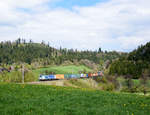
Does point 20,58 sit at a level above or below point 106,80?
above

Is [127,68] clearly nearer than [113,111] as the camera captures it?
No

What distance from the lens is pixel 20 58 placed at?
173000mm

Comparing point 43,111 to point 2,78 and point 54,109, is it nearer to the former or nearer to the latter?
point 54,109

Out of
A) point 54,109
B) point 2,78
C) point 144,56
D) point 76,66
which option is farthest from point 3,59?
point 54,109

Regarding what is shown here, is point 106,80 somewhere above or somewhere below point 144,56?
below

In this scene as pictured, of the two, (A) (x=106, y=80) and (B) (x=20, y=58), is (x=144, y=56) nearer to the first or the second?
(A) (x=106, y=80)

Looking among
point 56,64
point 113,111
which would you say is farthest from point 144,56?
point 113,111

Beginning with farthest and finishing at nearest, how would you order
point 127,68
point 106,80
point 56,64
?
point 56,64 → point 127,68 → point 106,80

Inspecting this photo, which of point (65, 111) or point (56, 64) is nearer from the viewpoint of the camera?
point (65, 111)

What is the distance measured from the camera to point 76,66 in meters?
195

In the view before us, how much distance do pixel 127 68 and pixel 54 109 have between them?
128 m

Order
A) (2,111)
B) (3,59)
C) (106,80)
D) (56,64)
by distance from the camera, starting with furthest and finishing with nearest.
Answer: (56,64) → (3,59) → (106,80) → (2,111)

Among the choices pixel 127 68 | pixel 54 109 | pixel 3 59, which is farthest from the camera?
pixel 3 59

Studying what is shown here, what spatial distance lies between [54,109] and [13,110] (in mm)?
2316
